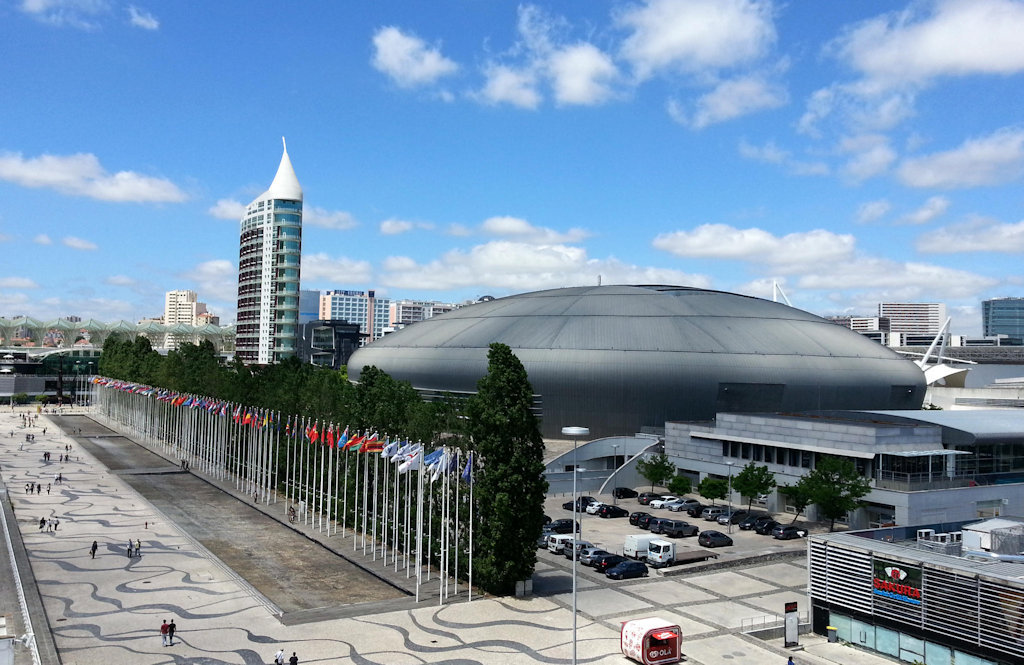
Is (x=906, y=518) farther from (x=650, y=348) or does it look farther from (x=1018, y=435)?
(x=650, y=348)

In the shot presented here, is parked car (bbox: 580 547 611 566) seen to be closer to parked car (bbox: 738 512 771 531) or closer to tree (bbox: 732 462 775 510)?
parked car (bbox: 738 512 771 531)

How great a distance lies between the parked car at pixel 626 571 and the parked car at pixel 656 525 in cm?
1382

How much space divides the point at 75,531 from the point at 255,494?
17936 mm

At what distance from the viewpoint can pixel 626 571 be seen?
54188mm

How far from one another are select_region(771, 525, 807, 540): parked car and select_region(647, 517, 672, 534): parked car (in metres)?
8.54

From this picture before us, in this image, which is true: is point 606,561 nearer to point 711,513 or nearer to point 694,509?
point 711,513

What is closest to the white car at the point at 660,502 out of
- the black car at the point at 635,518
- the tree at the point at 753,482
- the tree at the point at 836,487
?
the tree at the point at 753,482

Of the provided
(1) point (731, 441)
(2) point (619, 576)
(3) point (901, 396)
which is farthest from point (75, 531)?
(3) point (901, 396)

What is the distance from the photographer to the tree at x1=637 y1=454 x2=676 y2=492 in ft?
280

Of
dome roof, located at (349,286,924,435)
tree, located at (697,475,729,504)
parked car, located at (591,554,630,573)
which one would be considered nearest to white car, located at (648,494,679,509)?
tree, located at (697,475,729,504)

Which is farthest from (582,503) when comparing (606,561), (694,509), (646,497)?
(606,561)

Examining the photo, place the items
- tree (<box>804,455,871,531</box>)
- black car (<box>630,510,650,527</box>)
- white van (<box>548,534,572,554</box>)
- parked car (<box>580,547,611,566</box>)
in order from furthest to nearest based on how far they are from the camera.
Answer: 1. black car (<box>630,510,650,527</box>)
2. tree (<box>804,455,871,531</box>)
3. white van (<box>548,534,572,554</box>)
4. parked car (<box>580,547,611,566</box>)

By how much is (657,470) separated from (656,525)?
1649 cm

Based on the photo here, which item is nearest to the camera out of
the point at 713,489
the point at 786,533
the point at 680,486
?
the point at 786,533
